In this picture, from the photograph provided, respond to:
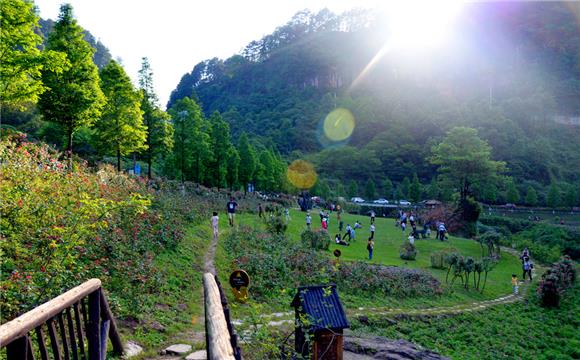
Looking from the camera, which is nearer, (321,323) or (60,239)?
(60,239)

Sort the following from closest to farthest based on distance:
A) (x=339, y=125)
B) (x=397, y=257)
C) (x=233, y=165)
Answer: (x=397, y=257)
(x=233, y=165)
(x=339, y=125)

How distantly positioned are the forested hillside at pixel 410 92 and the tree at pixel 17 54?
56.9 m

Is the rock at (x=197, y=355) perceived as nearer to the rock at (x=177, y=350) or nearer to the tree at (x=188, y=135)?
the rock at (x=177, y=350)

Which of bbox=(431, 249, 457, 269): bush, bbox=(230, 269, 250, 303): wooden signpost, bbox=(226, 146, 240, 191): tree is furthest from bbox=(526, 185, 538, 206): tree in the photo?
bbox=(230, 269, 250, 303): wooden signpost

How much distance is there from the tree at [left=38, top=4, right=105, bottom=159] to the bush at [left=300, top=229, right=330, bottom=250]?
46.2 feet

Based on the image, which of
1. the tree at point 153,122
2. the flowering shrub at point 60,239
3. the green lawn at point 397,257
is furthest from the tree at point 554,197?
the flowering shrub at point 60,239

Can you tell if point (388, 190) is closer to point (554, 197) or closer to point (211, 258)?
point (554, 197)

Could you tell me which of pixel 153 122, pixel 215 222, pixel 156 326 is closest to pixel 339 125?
pixel 153 122

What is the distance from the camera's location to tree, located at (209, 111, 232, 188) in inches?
1656

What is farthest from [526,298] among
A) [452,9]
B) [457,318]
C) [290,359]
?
[452,9]

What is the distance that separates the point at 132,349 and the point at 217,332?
4619mm

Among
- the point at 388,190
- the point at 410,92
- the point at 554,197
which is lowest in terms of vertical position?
the point at 554,197

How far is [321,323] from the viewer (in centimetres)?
884

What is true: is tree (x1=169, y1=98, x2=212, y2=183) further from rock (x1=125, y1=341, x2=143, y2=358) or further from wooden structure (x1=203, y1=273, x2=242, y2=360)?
wooden structure (x1=203, y1=273, x2=242, y2=360)
